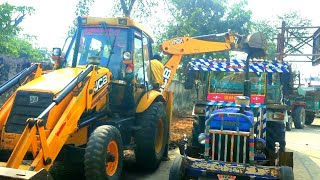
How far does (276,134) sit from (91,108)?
4.33 metres

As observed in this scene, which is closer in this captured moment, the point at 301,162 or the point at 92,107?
the point at 92,107

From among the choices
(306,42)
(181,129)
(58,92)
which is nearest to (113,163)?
(58,92)

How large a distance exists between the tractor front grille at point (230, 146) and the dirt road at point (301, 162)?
1.42m

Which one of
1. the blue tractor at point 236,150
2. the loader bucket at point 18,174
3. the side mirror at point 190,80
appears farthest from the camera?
the side mirror at point 190,80

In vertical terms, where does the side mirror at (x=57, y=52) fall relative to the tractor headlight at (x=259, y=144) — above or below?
above

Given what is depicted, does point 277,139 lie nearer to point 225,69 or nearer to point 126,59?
point 225,69

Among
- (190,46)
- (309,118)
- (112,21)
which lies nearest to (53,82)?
(112,21)

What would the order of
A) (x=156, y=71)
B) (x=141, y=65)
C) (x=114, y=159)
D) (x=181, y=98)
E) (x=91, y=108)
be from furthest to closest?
(x=181, y=98)
(x=156, y=71)
(x=141, y=65)
(x=91, y=108)
(x=114, y=159)

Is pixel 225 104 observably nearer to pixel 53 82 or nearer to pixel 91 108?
pixel 91 108

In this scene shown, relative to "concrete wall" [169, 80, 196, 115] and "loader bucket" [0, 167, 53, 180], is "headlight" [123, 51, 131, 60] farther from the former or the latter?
"concrete wall" [169, 80, 196, 115]

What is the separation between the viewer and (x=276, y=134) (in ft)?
26.0

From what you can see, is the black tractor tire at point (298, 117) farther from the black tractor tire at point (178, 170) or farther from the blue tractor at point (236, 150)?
the black tractor tire at point (178, 170)

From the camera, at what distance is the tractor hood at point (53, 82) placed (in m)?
5.01

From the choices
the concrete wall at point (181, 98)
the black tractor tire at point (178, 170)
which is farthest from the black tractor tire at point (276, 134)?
the concrete wall at point (181, 98)
